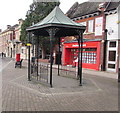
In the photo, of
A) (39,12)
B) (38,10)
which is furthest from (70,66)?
(38,10)

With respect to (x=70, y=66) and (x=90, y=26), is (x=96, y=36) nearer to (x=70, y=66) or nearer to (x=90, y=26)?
(x=90, y=26)

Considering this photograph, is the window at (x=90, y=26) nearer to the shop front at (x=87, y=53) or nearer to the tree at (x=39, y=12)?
the shop front at (x=87, y=53)

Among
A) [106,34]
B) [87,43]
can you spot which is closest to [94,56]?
[87,43]

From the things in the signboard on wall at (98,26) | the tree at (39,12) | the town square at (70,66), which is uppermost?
the tree at (39,12)

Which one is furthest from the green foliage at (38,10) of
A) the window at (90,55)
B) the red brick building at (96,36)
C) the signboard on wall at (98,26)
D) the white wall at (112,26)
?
the white wall at (112,26)

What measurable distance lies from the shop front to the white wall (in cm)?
146

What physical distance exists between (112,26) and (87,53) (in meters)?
4.32

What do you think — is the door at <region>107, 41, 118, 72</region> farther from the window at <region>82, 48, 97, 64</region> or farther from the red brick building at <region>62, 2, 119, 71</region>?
the window at <region>82, 48, 97, 64</region>

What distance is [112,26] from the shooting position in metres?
14.6

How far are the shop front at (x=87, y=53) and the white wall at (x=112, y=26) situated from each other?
146 cm

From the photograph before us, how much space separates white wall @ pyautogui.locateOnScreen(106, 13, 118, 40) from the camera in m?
14.2

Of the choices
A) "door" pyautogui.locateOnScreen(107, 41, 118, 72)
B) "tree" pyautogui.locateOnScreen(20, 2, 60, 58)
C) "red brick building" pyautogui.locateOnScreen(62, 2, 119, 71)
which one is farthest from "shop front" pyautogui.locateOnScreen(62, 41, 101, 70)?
"tree" pyautogui.locateOnScreen(20, 2, 60, 58)

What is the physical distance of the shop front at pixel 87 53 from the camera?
16.0 m

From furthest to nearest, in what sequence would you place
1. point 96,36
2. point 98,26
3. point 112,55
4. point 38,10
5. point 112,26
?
point 38,10 < point 96,36 < point 98,26 < point 112,55 < point 112,26
